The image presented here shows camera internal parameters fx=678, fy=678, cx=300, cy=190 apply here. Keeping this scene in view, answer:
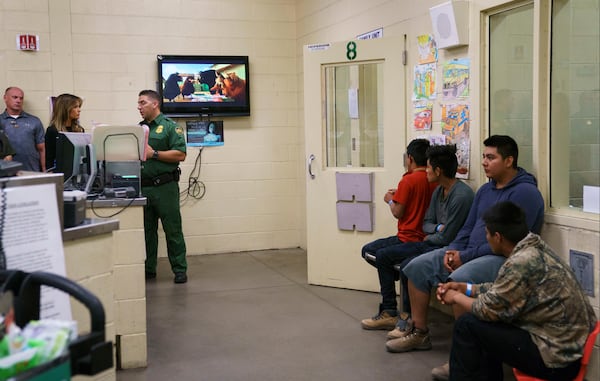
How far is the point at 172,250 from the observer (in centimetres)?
587

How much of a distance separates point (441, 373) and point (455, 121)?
175cm

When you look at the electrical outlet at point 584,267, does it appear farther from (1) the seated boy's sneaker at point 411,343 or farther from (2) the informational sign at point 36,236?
(2) the informational sign at point 36,236

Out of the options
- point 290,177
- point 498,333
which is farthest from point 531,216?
point 290,177

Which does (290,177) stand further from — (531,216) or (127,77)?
(531,216)

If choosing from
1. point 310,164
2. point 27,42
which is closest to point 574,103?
point 310,164

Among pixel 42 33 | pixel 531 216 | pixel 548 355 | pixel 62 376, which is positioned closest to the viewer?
pixel 62 376

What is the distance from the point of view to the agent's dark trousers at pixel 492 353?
2.82 m

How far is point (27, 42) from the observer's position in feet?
21.0

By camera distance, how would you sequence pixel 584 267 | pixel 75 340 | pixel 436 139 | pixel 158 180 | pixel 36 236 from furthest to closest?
pixel 158 180 < pixel 436 139 < pixel 584 267 < pixel 36 236 < pixel 75 340

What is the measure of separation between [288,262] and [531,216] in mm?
3461

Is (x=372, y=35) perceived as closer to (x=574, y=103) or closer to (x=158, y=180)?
(x=158, y=180)

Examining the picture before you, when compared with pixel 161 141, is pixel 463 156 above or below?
below

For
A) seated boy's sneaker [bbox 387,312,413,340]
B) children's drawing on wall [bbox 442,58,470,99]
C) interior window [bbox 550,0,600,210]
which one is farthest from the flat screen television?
interior window [bbox 550,0,600,210]

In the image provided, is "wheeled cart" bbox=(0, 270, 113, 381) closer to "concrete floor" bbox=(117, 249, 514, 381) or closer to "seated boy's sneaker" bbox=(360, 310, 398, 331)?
"concrete floor" bbox=(117, 249, 514, 381)
